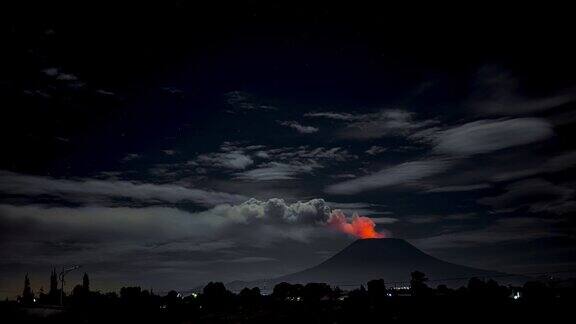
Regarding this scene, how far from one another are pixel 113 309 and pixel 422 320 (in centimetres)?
4854

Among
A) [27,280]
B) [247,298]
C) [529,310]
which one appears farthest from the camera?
[27,280]

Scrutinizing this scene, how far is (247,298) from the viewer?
5507 inches

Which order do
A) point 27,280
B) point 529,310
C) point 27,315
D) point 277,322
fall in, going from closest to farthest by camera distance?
1. point 27,315
2. point 277,322
3. point 529,310
4. point 27,280

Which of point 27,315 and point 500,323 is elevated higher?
point 27,315

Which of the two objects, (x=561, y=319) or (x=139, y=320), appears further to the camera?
(x=139, y=320)

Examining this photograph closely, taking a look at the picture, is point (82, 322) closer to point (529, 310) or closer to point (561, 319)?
point (561, 319)

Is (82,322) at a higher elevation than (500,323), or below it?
higher

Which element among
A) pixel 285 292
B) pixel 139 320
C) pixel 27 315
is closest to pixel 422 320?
pixel 139 320

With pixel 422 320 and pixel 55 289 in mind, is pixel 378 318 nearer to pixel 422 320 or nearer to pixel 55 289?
pixel 422 320

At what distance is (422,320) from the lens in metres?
63.5

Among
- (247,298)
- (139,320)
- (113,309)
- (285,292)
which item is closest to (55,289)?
(247,298)

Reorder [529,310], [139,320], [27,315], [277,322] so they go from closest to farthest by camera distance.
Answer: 1. [27,315]
2. [277,322]
3. [139,320]
4. [529,310]

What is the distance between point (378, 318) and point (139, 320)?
109ft

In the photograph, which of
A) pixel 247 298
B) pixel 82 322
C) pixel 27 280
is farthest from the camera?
→ pixel 27 280
